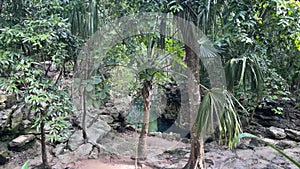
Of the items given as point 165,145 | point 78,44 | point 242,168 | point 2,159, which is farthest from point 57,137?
point 165,145

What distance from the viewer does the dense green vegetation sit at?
2.19m

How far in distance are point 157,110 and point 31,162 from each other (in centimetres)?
459

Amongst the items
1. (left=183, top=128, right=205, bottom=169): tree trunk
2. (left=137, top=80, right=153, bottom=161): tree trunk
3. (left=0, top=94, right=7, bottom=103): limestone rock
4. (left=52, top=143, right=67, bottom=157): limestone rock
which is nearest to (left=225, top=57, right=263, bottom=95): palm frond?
(left=183, top=128, right=205, bottom=169): tree trunk

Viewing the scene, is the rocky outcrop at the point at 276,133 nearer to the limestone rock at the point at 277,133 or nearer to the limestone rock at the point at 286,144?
the limestone rock at the point at 277,133

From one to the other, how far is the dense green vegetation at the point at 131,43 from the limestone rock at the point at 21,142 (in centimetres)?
73

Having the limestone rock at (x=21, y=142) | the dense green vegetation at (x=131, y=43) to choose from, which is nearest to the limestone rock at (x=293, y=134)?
the dense green vegetation at (x=131, y=43)

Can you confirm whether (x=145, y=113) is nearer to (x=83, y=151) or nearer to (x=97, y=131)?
(x=83, y=151)

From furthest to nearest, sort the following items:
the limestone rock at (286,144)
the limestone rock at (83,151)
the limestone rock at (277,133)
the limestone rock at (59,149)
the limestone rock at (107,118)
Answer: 1. the limestone rock at (107,118)
2. the limestone rock at (277,133)
3. the limestone rock at (286,144)
4. the limestone rock at (83,151)
5. the limestone rock at (59,149)

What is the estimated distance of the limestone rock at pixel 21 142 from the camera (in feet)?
11.2

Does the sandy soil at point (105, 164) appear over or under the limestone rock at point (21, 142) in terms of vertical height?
under

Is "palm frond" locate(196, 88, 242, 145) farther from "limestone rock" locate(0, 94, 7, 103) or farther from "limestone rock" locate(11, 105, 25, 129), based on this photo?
"limestone rock" locate(0, 94, 7, 103)

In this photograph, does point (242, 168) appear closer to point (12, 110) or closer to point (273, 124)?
point (273, 124)

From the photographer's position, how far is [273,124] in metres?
5.40

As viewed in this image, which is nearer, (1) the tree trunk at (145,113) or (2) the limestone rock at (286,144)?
(1) the tree trunk at (145,113)
